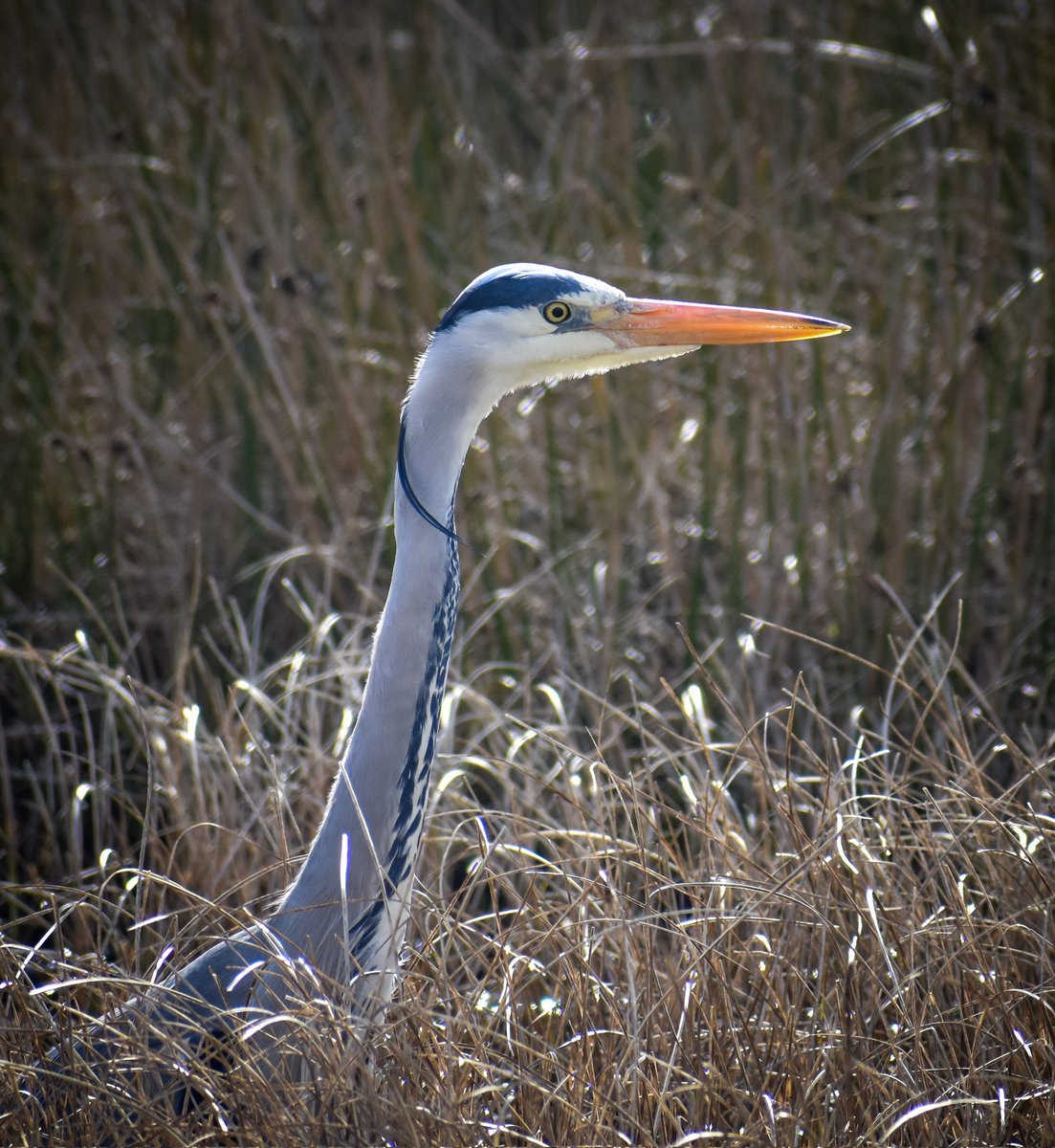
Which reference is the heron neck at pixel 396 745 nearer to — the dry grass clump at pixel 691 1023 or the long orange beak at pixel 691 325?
the dry grass clump at pixel 691 1023

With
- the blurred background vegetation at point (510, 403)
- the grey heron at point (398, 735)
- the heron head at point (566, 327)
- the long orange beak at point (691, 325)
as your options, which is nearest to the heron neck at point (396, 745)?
the grey heron at point (398, 735)

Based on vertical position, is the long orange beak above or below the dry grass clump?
above

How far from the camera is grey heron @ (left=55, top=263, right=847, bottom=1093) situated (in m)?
1.55

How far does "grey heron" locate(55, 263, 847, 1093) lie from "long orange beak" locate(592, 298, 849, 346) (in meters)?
0.11

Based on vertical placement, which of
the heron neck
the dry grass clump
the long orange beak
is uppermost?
the long orange beak

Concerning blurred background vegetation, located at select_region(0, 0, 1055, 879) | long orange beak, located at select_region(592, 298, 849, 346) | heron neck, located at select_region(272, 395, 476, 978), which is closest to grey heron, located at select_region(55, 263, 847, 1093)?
heron neck, located at select_region(272, 395, 476, 978)

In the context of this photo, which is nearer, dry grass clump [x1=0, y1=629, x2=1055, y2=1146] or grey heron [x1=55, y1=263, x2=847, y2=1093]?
dry grass clump [x1=0, y1=629, x2=1055, y2=1146]

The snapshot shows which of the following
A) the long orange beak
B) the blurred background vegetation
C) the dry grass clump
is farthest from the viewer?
the blurred background vegetation

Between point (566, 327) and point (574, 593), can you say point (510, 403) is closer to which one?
point (574, 593)

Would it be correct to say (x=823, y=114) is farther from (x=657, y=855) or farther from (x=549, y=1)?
(x=657, y=855)

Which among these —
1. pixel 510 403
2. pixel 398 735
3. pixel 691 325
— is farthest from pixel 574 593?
pixel 398 735

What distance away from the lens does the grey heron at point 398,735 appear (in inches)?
61.0

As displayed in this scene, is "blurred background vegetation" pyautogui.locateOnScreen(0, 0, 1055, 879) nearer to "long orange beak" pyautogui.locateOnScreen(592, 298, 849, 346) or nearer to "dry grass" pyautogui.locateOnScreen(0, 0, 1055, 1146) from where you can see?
"dry grass" pyautogui.locateOnScreen(0, 0, 1055, 1146)

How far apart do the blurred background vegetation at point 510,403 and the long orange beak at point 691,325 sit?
2.71 ft
